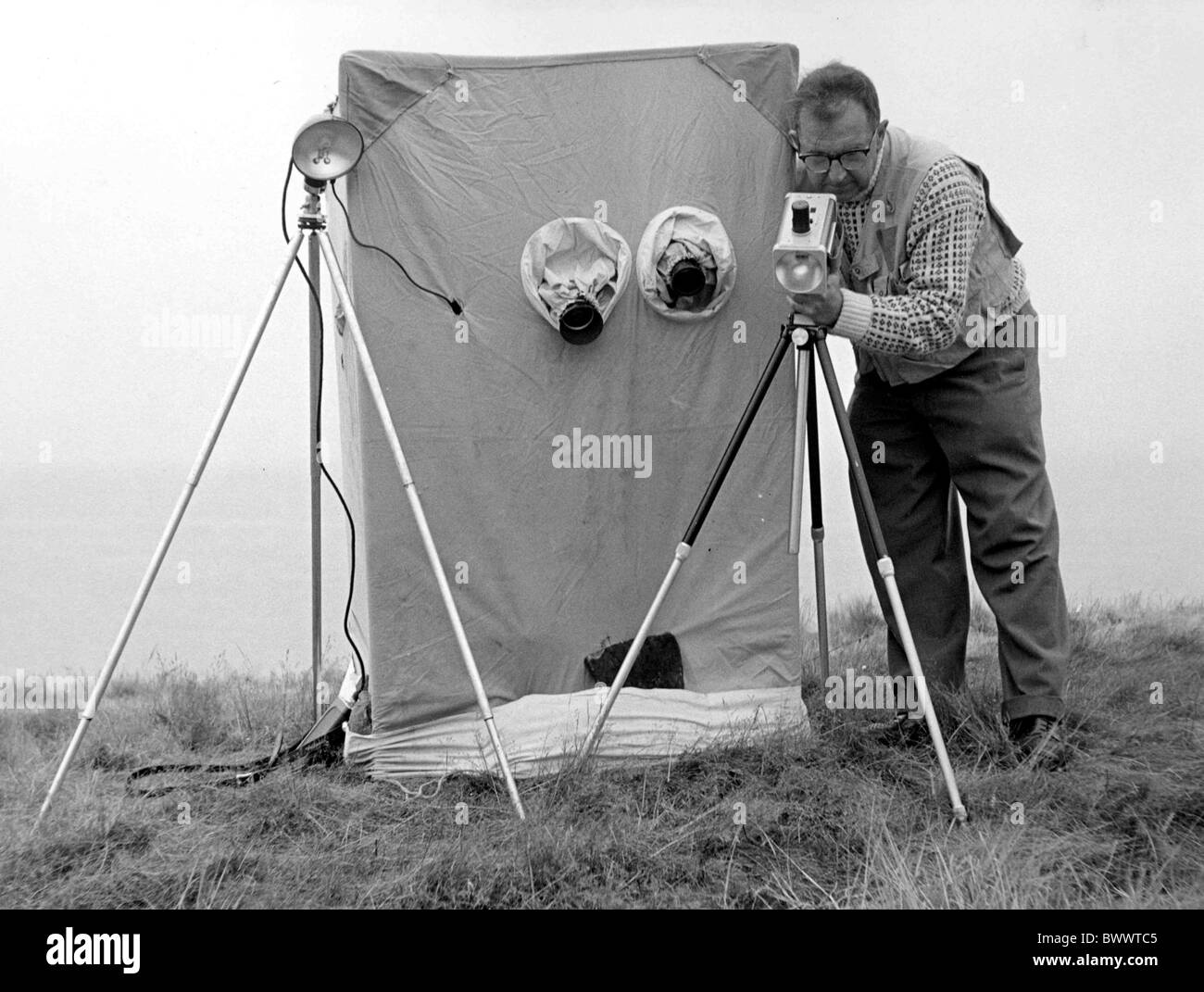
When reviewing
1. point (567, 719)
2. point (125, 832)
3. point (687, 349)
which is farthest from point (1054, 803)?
point (125, 832)

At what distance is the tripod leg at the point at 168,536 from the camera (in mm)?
3129

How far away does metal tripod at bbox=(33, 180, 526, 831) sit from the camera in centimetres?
314

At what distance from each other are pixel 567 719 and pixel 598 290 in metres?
1.19

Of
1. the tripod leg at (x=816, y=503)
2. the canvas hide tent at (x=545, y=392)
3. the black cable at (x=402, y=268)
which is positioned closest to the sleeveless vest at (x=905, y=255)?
the tripod leg at (x=816, y=503)

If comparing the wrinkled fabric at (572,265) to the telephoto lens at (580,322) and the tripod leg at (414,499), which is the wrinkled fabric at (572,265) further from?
the tripod leg at (414,499)

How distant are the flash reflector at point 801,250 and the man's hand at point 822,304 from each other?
0.08ft

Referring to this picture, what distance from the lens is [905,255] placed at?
343cm

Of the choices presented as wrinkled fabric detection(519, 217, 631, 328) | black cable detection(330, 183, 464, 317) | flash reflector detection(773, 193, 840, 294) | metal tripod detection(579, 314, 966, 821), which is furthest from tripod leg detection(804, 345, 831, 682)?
black cable detection(330, 183, 464, 317)

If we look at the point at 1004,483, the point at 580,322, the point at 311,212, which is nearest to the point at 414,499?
the point at 580,322

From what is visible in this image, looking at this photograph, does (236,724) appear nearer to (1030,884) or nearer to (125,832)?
(125,832)

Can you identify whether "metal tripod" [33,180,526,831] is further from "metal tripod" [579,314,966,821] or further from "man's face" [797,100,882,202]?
"man's face" [797,100,882,202]

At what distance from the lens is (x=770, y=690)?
12.3 feet
